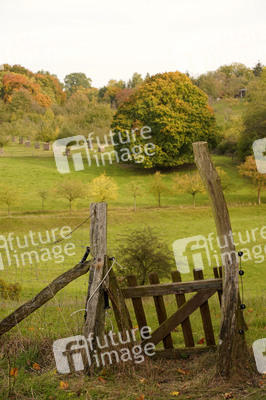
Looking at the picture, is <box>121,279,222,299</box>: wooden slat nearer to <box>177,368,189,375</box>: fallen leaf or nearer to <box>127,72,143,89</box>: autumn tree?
<box>177,368,189,375</box>: fallen leaf

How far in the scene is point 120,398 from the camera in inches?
215

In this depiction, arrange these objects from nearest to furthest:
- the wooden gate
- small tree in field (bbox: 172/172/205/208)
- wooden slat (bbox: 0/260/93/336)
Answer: wooden slat (bbox: 0/260/93/336)
the wooden gate
small tree in field (bbox: 172/172/205/208)

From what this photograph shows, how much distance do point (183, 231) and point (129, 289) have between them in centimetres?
2796

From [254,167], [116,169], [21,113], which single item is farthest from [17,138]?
[254,167]

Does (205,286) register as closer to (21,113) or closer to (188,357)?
(188,357)

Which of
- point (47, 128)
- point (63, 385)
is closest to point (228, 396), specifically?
point (63, 385)

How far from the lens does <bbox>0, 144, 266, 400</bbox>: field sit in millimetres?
5672

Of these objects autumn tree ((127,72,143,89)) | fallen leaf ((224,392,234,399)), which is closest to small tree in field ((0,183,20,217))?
fallen leaf ((224,392,234,399))
